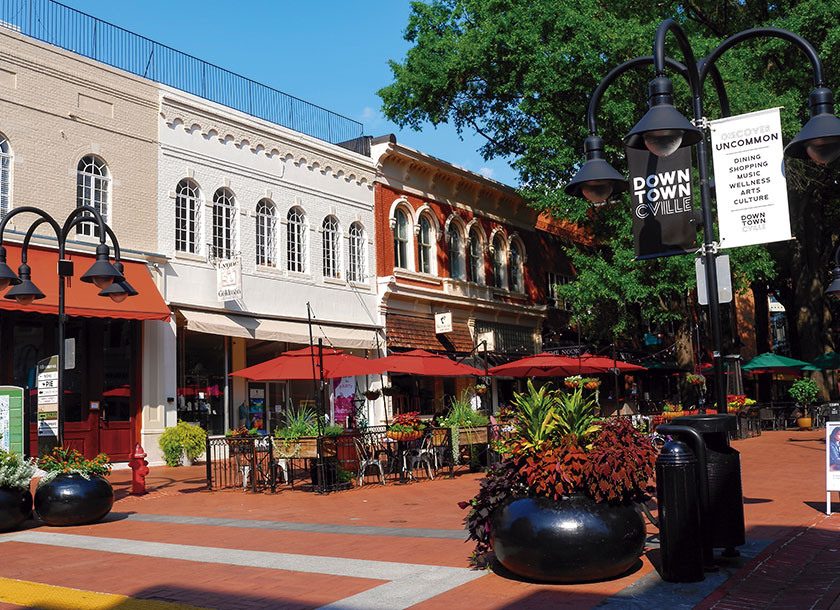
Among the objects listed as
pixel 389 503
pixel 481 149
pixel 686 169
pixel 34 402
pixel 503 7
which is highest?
pixel 503 7

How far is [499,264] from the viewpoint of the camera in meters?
32.0

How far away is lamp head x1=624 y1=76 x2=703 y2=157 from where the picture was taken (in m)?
6.48

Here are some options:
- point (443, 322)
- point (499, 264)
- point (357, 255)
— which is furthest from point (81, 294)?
point (499, 264)

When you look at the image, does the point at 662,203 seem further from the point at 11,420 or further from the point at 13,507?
the point at 11,420

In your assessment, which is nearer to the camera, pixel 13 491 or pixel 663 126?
pixel 663 126

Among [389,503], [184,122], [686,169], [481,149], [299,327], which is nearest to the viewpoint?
[686,169]

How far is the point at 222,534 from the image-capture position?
380 inches

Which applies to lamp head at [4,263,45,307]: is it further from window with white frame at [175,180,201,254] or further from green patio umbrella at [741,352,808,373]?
green patio umbrella at [741,352,808,373]

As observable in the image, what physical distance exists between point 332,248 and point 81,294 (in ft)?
29.7

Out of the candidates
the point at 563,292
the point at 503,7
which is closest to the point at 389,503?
the point at 563,292

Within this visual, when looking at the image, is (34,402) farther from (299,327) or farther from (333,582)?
(333,582)

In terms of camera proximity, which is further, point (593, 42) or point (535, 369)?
point (593, 42)

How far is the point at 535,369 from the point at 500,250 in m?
11.6

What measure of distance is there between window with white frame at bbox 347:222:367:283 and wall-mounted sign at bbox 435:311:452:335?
3.25 metres
